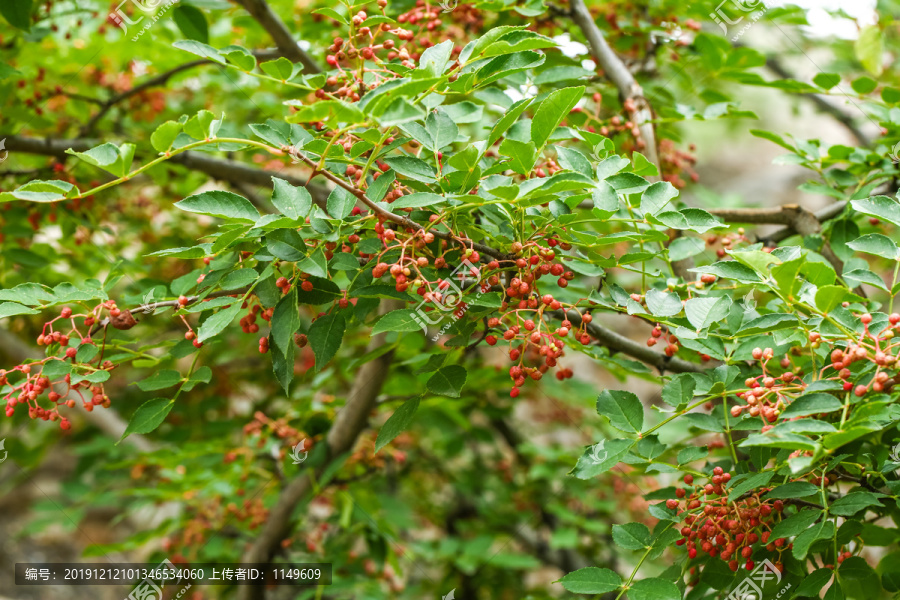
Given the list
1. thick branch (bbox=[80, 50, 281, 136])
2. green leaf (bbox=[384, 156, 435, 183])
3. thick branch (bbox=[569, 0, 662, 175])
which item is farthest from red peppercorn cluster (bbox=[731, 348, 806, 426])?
thick branch (bbox=[80, 50, 281, 136])

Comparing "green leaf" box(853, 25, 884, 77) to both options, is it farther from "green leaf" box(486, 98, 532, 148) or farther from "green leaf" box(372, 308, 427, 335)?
"green leaf" box(372, 308, 427, 335)

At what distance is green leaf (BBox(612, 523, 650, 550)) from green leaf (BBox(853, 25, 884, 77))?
114cm

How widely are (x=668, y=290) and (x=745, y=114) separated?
18.7 inches

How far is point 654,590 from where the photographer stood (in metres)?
0.80

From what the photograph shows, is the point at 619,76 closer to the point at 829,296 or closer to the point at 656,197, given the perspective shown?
the point at 656,197

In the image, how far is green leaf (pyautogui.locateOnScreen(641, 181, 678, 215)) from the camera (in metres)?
0.82

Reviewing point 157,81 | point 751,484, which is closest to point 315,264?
point 751,484

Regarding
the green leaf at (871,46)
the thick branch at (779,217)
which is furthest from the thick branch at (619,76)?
the green leaf at (871,46)

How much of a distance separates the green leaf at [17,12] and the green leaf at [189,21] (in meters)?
0.25

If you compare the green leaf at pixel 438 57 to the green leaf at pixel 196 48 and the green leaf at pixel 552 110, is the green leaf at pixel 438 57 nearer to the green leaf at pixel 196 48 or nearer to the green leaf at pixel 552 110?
the green leaf at pixel 552 110

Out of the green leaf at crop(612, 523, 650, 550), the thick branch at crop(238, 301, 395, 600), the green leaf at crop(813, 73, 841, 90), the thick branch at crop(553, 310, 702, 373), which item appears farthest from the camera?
the thick branch at crop(238, 301, 395, 600)

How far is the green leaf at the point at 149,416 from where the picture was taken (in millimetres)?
866

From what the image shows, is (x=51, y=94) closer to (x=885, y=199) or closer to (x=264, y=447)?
(x=264, y=447)

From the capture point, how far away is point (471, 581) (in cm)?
210
